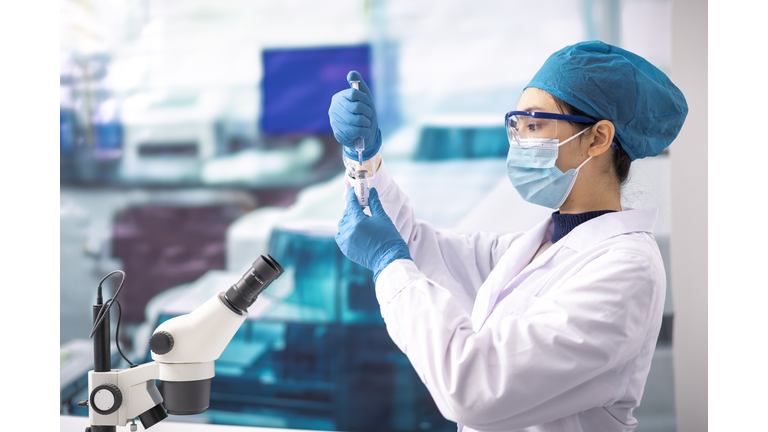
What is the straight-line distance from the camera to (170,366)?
2.65ft

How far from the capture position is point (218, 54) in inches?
69.9

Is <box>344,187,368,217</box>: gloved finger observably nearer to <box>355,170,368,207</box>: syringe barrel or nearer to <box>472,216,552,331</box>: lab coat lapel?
<box>355,170,368,207</box>: syringe barrel

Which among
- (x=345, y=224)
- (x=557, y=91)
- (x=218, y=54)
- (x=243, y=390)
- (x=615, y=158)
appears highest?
(x=218, y=54)

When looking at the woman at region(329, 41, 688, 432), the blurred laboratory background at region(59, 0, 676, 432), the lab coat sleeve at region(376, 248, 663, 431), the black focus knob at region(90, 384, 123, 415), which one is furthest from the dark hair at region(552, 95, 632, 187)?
the black focus knob at region(90, 384, 123, 415)

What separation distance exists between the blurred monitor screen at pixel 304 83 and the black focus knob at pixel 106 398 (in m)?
1.13

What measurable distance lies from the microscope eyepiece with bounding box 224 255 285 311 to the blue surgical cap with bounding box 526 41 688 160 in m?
0.63

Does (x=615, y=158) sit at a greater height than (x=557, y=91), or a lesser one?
lesser

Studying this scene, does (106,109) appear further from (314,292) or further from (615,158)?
(615,158)

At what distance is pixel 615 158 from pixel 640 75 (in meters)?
0.16

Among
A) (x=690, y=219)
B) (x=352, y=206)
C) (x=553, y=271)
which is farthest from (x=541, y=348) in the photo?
(x=690, y=219)

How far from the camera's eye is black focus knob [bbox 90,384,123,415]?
0.77 meters

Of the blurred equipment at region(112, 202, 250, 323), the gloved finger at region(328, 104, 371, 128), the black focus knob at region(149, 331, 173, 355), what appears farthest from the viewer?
the blurred equipment at region(112, 202, 250, 323)
